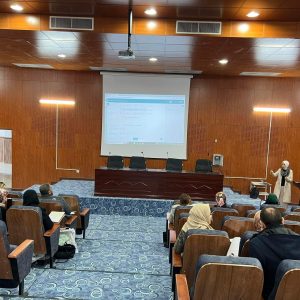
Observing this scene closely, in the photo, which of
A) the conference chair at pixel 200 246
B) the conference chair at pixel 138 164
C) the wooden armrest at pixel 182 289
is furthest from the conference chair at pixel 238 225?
the conference chair at pixel 138 164

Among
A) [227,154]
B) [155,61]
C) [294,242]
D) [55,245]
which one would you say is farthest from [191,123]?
[294,242]

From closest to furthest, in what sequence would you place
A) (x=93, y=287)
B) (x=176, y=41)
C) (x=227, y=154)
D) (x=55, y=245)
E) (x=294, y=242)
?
(x=294, y=242)
(x=93, y=287)
(x=55, y=245)
(x=176, y=41)
(x=227, y=154)

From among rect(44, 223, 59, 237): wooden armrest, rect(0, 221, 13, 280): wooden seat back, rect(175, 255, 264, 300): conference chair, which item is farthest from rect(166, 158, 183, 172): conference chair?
rect(175, 255, 264, 300): conference chair

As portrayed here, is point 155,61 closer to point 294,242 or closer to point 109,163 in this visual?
point 109,163

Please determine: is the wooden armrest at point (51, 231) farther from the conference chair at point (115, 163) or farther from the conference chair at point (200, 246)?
the conference chair at point (115, 163)

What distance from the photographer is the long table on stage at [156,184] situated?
804 centimetres

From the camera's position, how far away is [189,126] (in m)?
10.1

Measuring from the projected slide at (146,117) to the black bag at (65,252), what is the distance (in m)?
5.67

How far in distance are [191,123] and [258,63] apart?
2957 millimetres

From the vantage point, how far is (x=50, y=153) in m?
10.3

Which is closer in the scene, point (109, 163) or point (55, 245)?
point (55, 245)

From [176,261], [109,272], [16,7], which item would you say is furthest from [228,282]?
Answer: [16,7]

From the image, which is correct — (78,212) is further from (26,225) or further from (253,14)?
(253,14)

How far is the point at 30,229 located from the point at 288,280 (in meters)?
2.90
